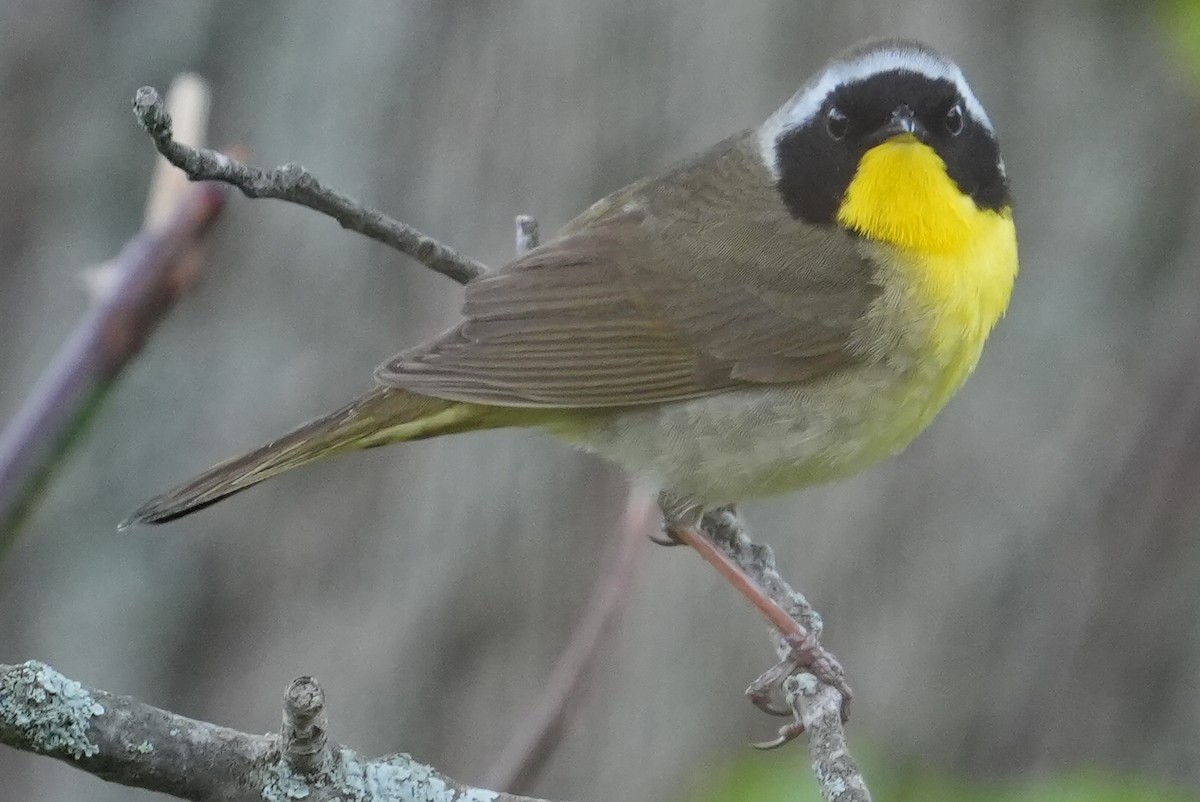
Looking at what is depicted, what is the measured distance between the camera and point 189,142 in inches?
80.1

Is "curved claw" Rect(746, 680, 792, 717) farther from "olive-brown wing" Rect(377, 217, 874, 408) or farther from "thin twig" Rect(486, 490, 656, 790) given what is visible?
"thin twig" Rect(486, 490, 656, 790)

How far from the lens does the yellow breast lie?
275cm

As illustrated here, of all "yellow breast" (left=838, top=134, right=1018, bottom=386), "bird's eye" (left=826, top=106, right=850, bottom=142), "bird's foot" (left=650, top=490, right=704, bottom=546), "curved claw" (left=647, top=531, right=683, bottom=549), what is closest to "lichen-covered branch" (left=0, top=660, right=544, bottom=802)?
"bird's foot" (left=650, top=490, right=704, bottom=546)

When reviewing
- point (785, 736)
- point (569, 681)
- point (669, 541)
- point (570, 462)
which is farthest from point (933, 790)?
point (570, 462)

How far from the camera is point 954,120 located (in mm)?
2779

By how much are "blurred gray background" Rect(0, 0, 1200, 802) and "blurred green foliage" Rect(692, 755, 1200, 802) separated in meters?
1.45

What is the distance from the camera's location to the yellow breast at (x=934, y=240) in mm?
2752

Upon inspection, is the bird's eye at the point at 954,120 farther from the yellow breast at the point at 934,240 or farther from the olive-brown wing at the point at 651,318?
the olive-brown wing at the point at 651,318

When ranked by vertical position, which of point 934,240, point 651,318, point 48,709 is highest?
point 934,240

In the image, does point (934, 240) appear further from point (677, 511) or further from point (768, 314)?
point (677, 511)

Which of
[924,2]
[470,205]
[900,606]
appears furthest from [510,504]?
[924,2]

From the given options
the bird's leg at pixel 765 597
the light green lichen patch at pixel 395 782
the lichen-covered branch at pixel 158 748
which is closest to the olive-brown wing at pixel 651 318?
the bird's leg at pixel 765 597

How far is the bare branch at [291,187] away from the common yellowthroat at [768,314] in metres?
0.12

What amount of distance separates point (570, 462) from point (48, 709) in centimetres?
261
